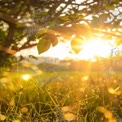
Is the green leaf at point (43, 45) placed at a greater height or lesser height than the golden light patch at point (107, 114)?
greater

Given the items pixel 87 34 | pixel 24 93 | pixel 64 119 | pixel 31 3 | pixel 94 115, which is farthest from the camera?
pixel 31 3

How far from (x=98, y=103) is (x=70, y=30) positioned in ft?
5.66

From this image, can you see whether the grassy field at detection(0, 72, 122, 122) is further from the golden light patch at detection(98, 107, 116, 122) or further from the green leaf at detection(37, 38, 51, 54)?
the green leaf at detection(37, 38, 51, 54)

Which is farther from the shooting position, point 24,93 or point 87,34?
point 24,93

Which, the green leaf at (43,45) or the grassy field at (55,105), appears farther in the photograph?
the grassy field at (55,105)

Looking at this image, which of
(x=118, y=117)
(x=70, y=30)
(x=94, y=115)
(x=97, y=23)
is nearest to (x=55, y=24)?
(x=70, y=30)

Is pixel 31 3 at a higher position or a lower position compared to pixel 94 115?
higher

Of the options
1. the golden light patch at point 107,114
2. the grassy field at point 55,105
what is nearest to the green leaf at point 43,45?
the grassy field at point 55,105

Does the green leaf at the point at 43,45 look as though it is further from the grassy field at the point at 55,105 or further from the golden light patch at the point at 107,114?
the golden light patch at the point at 107,114

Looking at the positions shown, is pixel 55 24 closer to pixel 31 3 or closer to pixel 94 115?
pixel 94 115

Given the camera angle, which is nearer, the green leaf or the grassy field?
the green leaf

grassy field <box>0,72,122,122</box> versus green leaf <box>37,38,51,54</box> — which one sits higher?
green leaf <box>37,38,51,54</box>

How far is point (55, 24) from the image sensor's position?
199cm

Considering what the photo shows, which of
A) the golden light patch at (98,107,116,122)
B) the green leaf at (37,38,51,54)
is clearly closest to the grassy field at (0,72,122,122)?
the golden light patch at (98,107,116,122)
